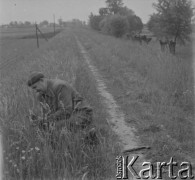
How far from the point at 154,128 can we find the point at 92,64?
9.02 metres

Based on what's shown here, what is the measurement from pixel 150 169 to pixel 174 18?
18315 millimetres

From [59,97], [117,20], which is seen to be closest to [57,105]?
[59,97]

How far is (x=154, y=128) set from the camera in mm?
5395

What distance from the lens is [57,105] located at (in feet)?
14.1

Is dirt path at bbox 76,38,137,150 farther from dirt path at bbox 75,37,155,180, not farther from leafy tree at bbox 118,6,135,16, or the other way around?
leafy tree at bbox 118,6,135,16

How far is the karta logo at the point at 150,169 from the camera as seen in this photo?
3785 millimetres

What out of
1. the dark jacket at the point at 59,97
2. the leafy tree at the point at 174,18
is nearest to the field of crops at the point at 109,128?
the dark jacket at the point at 59,97

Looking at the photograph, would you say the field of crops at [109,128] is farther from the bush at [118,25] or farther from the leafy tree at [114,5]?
the leafy tree at [114,5]

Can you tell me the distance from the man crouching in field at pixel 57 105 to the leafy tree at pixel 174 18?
1792 centimetres

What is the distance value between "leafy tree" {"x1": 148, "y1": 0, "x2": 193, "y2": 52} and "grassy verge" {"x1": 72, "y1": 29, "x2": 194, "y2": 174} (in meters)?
10.4

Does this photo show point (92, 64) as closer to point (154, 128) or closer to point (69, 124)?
point (154, 128)

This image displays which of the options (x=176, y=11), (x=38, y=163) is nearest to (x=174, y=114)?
(x=38, y=163)

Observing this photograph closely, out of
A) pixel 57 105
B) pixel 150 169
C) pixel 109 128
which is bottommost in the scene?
pixel 150 169

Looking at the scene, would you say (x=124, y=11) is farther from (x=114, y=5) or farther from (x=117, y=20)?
(x=117, y=20)
